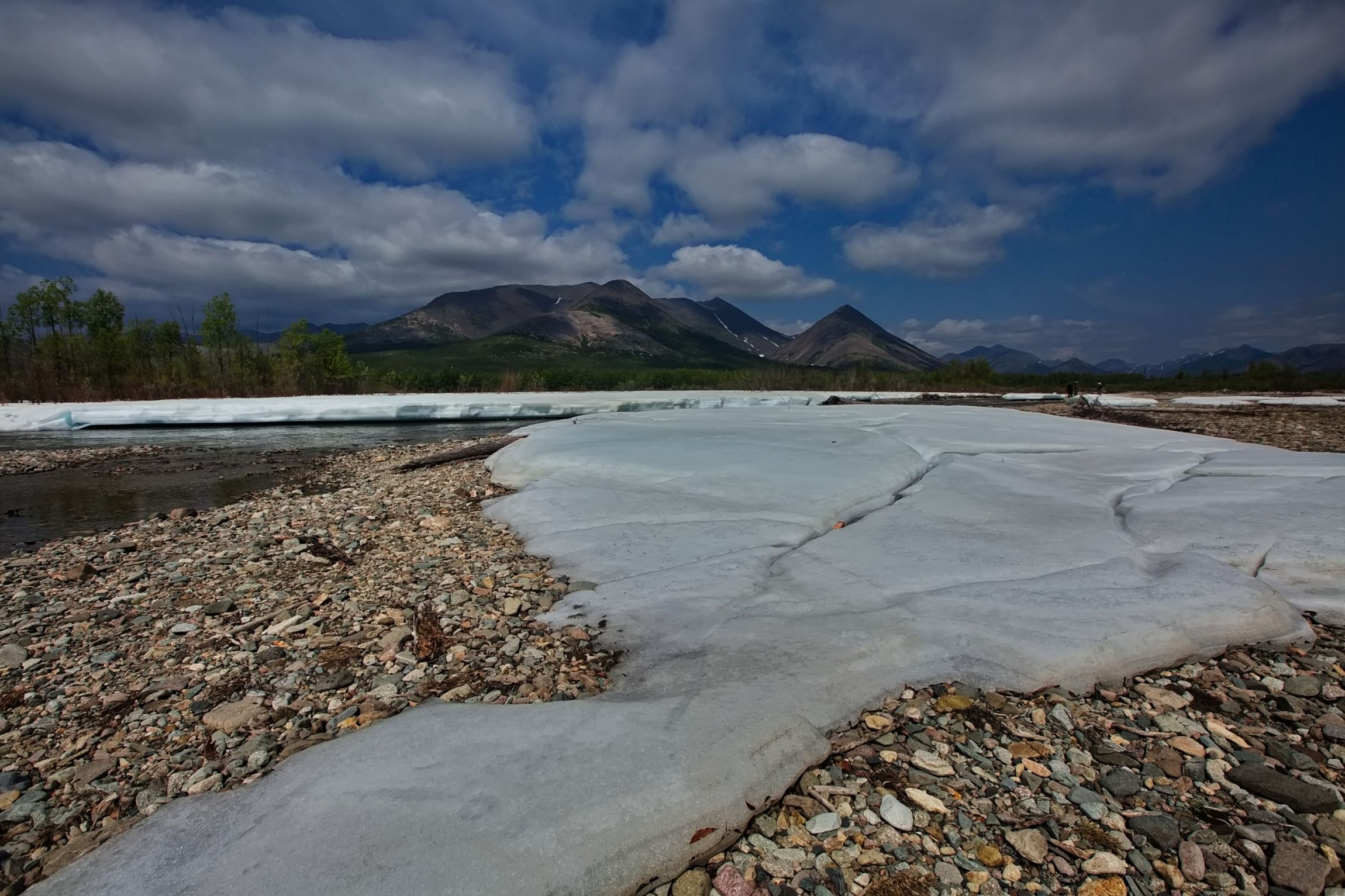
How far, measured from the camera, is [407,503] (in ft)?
19.8

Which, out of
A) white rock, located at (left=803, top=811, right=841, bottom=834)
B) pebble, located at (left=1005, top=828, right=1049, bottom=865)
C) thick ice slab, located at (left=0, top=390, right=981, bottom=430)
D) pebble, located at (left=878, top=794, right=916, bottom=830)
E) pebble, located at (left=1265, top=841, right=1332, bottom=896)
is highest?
thick ice slab, located at (left=0, top=390, right=981, bottom=430)

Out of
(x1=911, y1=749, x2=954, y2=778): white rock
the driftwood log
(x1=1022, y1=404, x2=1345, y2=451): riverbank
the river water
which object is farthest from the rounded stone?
(x1=1022, y1=404, x2=1345, y2=451): riverbank

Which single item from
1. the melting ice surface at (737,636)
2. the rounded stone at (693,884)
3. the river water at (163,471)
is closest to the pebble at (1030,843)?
the melting ice surface at (737,636)

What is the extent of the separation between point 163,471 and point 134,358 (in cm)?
2133

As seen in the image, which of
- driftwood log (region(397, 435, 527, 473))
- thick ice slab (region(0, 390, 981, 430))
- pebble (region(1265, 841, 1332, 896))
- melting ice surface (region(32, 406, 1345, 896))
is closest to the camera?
pebble (region(1265, 841, 1332, 896))

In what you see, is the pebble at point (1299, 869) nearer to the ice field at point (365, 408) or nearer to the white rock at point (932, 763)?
the white rock at point (932, 763)

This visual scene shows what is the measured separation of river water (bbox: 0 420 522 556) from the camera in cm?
657

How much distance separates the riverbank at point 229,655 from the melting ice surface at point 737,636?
0.29 meters

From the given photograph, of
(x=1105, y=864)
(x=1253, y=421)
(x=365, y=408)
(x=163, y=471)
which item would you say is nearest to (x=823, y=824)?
(x=1105, y=864)

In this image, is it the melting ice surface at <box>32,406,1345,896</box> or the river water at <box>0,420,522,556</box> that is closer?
the melting ice surface at <box>32,406,1345,896</box>

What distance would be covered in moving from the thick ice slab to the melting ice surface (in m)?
13.7

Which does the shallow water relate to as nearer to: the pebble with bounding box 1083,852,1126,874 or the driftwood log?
the driftwood log

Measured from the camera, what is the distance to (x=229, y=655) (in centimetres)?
288

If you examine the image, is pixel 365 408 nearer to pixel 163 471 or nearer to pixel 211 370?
pixel 163 471
